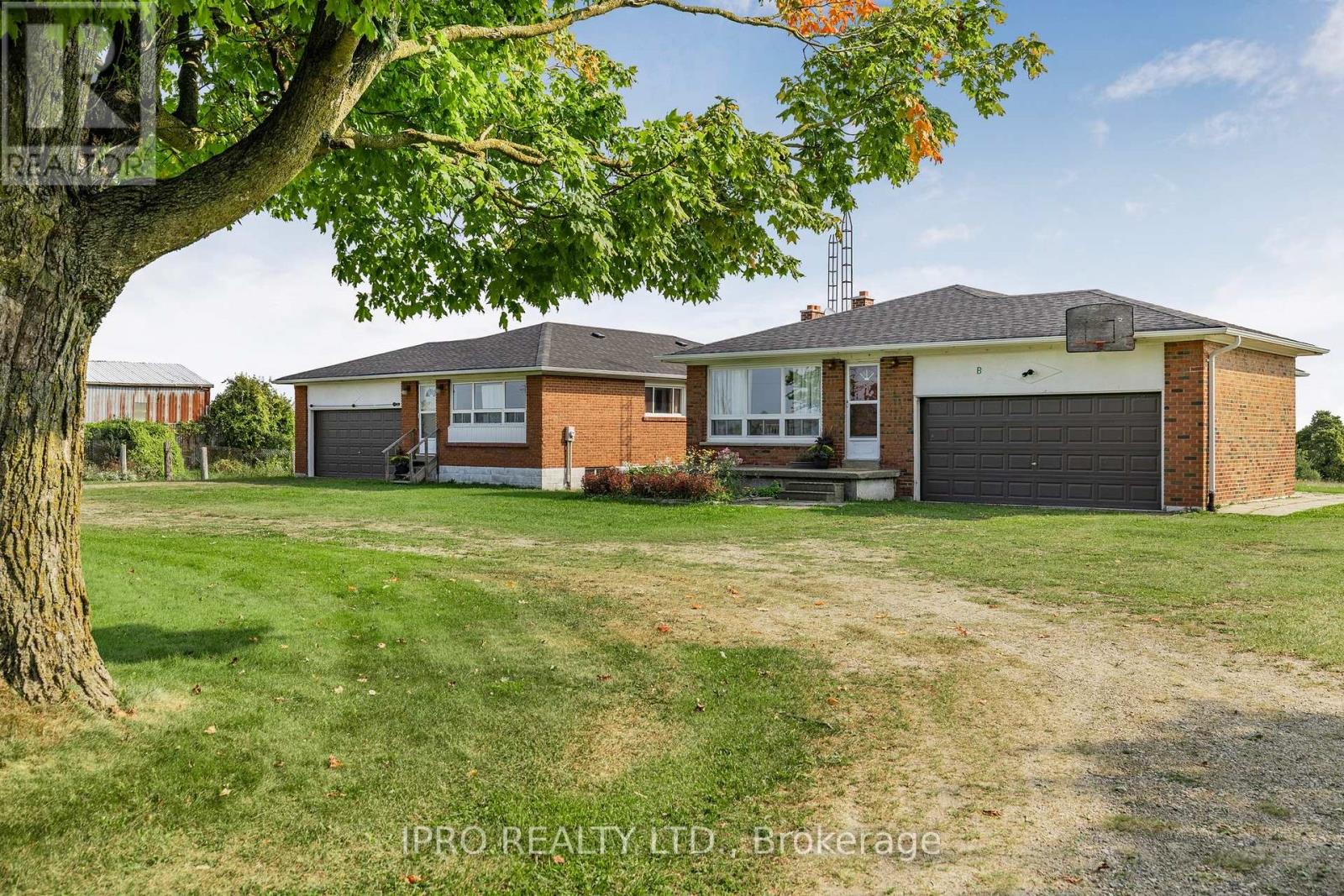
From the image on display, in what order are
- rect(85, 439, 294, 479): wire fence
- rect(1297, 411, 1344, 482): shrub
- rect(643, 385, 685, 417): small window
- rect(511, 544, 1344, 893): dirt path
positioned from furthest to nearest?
1. rect(1297, 411, 1344, 482): shrub
2. rect(643, 385, 685, 417): small window
3. rect(85, 439, 294, 479): wire fence
4. rect(511, 544, 1344, 893): dirt path

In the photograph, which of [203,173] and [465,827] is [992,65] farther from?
[465,827]

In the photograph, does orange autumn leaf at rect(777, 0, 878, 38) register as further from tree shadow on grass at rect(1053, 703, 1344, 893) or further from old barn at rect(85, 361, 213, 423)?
old barn at rect(85, 361, 213, 423)

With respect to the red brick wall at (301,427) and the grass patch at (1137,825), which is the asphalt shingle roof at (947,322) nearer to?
the grass patch at (1137,825)

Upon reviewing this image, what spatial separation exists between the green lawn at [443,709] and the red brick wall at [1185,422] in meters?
5.39

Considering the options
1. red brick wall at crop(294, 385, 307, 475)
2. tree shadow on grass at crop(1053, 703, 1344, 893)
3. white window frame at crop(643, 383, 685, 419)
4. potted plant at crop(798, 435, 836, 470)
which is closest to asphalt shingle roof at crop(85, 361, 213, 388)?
red brick wall at crop(294, 385, 307, 475)

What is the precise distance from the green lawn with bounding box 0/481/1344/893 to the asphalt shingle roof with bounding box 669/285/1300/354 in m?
7.61

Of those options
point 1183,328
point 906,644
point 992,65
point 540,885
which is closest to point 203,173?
point 540,885

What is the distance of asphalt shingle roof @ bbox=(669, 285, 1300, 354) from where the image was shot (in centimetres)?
1870

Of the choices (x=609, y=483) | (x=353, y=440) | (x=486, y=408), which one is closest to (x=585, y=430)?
(x=486, y=408)

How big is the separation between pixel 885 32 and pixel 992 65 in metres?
1.29

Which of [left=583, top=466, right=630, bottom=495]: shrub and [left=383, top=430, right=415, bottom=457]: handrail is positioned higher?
[left=383, top=430, right=415, bottom=457]: handrail

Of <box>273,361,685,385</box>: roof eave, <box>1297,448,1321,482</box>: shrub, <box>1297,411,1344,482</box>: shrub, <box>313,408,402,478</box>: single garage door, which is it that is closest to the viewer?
<box>273,361,685,385</box>: roof eave

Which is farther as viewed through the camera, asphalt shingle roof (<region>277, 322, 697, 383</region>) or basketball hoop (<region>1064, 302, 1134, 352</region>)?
asphalt shingle roof (<region>277, 322, 697, 383</region>)

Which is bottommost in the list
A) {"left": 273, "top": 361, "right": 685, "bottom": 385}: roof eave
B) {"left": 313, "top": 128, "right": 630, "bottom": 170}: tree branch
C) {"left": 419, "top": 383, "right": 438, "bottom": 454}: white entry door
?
{"left": 419, "top": 383, "right": 438, "bottom": 454}: white entry door
